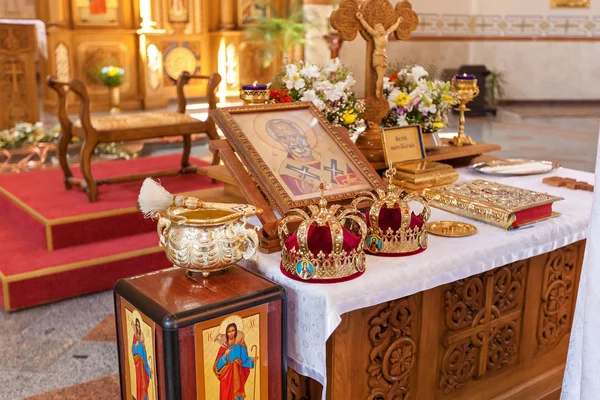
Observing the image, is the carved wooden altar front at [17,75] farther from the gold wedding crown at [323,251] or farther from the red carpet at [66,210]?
the gold wedding crown at [323,251]

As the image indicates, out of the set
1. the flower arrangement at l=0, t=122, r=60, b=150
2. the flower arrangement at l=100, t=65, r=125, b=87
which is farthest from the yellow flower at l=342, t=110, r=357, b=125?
the flower arrangement at l=100, t=65, r=125, b=87

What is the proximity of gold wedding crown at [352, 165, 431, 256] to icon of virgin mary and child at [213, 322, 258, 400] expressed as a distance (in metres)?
0.53

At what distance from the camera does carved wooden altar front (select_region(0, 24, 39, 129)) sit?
306 inches

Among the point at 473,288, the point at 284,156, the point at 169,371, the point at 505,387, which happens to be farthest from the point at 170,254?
the point at 505,387

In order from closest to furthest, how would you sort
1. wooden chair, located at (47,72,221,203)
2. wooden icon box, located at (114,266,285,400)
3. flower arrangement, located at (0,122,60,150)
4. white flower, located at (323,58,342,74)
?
wooden icon box, located at (114,266,285,400), white flower, located at (323,58,342,74), wooden chair, located at (47,72,221,203), flower arrangement, located at (0,122,60,150)

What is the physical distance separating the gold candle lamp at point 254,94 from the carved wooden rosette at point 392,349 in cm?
93

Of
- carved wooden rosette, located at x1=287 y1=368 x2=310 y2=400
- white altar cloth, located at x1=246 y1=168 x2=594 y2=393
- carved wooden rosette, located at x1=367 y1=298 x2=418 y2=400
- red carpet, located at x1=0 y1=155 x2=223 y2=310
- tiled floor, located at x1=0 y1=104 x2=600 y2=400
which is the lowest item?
tiled floor, located at x1=0 y1=104 x2=600 y2=400

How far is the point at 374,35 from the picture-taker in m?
2.93

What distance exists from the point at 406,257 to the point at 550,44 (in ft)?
38.2

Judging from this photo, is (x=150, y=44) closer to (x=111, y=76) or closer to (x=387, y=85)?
(x=111, y=76)

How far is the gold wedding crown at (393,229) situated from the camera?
210 centimetres

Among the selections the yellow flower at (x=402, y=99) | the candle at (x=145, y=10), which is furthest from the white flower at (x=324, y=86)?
the candle at (x=145, y=10)

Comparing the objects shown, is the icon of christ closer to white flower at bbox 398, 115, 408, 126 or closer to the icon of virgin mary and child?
the icon of virgin mary and child

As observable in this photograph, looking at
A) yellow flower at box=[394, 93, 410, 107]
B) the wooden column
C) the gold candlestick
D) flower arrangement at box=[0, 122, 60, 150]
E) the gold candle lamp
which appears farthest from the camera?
the wooden column
